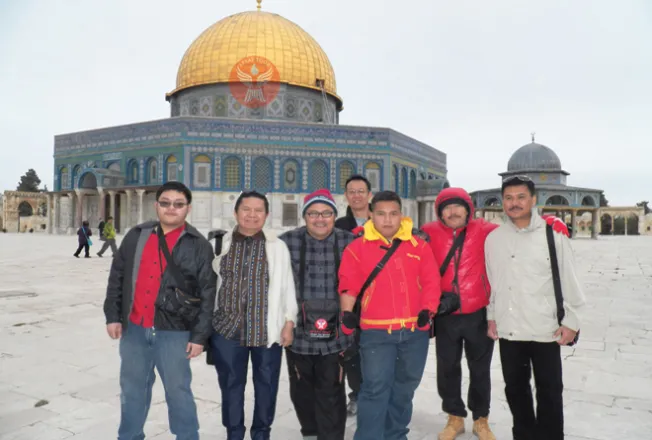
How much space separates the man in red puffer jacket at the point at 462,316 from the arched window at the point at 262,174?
27559 millimetres

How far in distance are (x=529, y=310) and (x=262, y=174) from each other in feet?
92.7

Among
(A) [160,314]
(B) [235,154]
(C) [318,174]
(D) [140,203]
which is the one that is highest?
(B) [235,154]

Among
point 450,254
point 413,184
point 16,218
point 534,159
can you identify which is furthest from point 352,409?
point 16,218

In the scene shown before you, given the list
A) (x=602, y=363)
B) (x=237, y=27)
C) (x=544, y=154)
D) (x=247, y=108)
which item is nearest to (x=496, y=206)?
(x=544, y=154)

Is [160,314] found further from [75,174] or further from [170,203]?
[75,174]

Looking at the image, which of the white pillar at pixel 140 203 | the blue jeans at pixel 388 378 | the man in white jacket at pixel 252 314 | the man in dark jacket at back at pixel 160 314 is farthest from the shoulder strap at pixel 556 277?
the white pillar at pixel 140 203

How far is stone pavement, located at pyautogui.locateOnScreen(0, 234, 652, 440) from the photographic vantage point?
3.21 metres

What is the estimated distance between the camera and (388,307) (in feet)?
9.39

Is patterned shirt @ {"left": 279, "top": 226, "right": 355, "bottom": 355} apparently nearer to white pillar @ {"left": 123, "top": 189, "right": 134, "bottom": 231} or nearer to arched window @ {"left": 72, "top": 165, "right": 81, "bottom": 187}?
white pillar @ {"left": 123, "top": 189, "right": 134, "bottom": 231}

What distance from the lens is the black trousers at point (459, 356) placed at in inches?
125

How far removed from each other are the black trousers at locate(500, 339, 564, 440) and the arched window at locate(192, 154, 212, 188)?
91.2 ft

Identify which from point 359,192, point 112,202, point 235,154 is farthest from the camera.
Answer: point 112,202

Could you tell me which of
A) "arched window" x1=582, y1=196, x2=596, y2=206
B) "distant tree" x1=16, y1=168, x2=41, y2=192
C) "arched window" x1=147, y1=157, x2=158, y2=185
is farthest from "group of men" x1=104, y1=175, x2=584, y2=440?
"distant tree" x1=16, y1=168, x2=41, y2=192

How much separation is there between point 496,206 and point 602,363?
35607 millimetres
